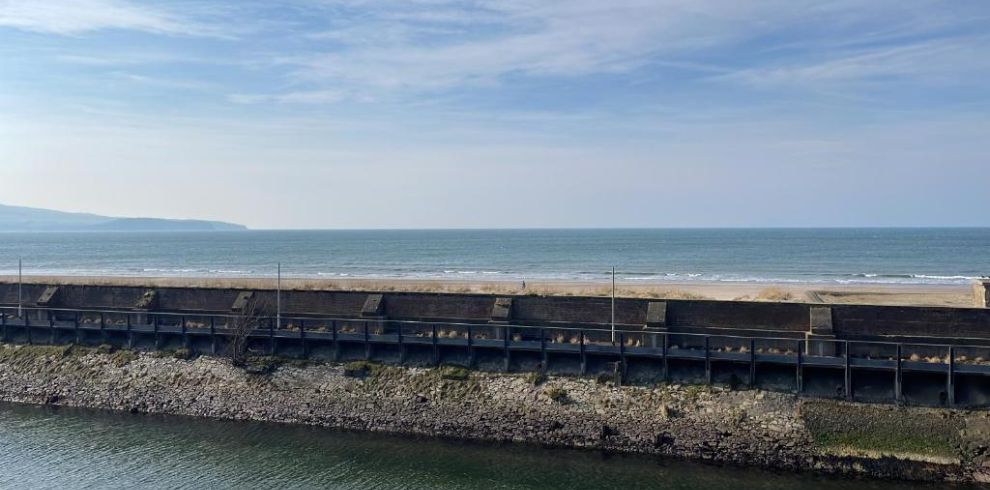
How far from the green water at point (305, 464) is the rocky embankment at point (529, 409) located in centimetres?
62

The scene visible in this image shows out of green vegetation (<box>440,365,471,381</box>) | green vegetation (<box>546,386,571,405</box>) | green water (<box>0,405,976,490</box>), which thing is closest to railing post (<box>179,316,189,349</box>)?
green water (<box>0,405,976,490</box>)

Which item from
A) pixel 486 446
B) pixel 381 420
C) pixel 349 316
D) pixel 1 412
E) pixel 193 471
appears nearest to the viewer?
pixel 193 471

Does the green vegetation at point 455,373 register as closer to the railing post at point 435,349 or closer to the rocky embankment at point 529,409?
the rocky embankment at point 529,409

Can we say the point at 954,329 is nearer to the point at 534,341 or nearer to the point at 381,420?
the point at 534,341

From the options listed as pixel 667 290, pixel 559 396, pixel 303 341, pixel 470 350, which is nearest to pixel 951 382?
pixel 559 396

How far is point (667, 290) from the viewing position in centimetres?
3944

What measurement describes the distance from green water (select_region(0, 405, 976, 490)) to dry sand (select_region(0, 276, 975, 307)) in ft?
24.6

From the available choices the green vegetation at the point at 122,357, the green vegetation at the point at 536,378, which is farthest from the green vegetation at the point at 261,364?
the green vegetation at the point at 536,378

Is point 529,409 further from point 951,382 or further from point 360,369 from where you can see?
point 951,382

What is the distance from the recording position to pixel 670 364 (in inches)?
912

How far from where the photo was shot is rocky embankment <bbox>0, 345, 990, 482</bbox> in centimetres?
1953

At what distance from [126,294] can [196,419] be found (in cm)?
923

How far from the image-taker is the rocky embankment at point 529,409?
1953 cm

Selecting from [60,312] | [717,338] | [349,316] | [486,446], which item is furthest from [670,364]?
[60,312]
